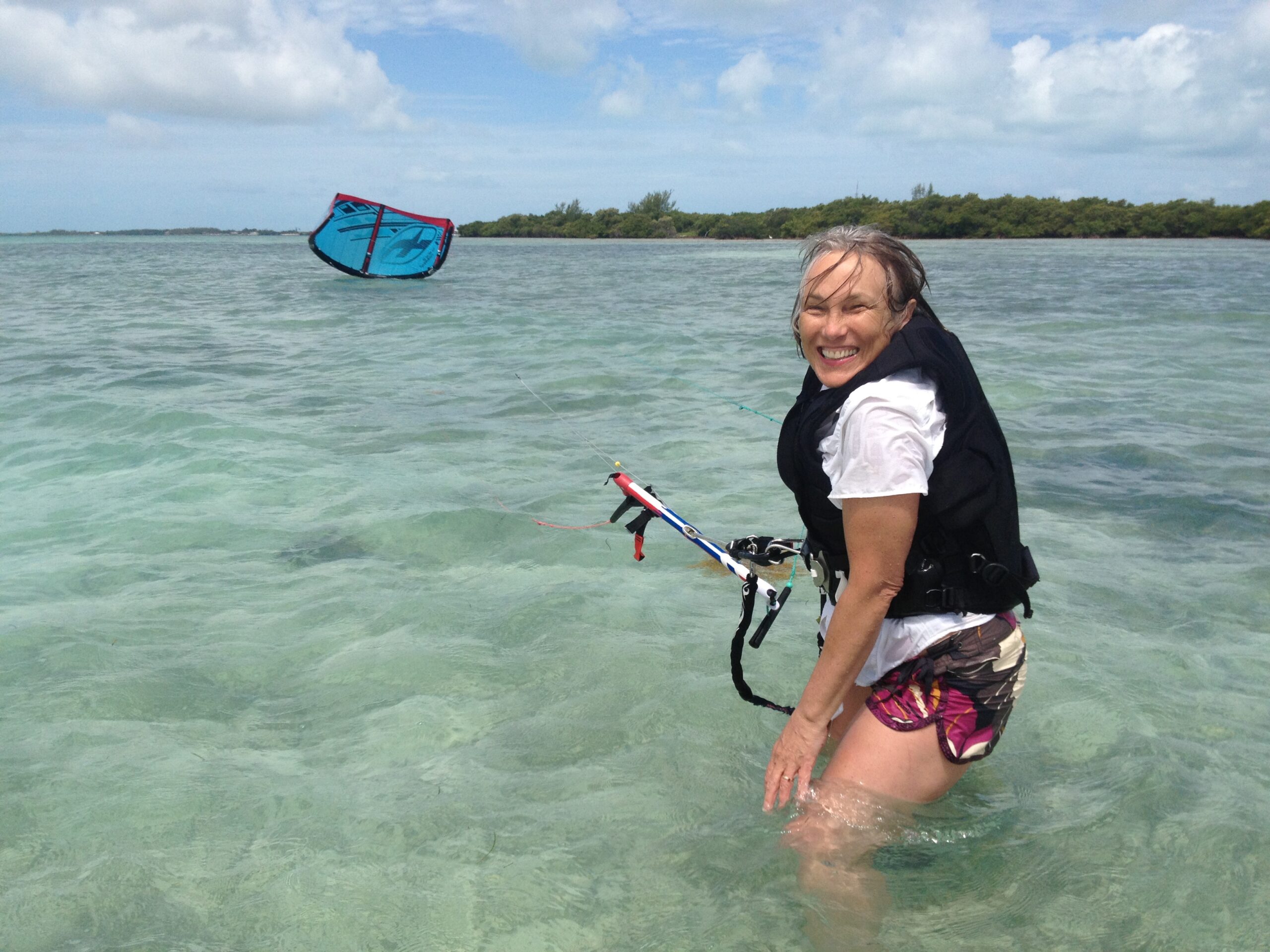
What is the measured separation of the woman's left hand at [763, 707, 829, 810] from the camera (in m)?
2.63

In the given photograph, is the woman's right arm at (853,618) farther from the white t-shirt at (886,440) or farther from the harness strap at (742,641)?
the harness strap at (742,641)

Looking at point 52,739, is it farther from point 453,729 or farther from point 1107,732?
point 1107,732

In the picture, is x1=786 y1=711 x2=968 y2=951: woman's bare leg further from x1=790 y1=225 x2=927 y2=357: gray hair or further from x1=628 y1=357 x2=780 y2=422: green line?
x1=628 y1=357 x2=780 y2=422: green line

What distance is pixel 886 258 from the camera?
8.50 feet

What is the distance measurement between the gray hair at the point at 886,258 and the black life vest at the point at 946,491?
0.23ft

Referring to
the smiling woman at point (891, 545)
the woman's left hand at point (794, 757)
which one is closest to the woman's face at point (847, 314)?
the smiling woman at point (891, 545)

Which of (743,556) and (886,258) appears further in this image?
(743,556)

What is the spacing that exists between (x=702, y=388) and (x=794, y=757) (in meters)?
10.2

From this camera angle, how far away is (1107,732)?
405 centimetres

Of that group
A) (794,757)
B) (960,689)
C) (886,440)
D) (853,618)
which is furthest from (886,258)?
(794,757)

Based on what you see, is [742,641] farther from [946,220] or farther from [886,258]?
[946,220]

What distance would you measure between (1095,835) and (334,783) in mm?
2822

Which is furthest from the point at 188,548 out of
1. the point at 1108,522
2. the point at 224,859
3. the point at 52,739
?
the point at 1108,522

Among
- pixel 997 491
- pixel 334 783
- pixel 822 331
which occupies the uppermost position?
pixel 822 331
